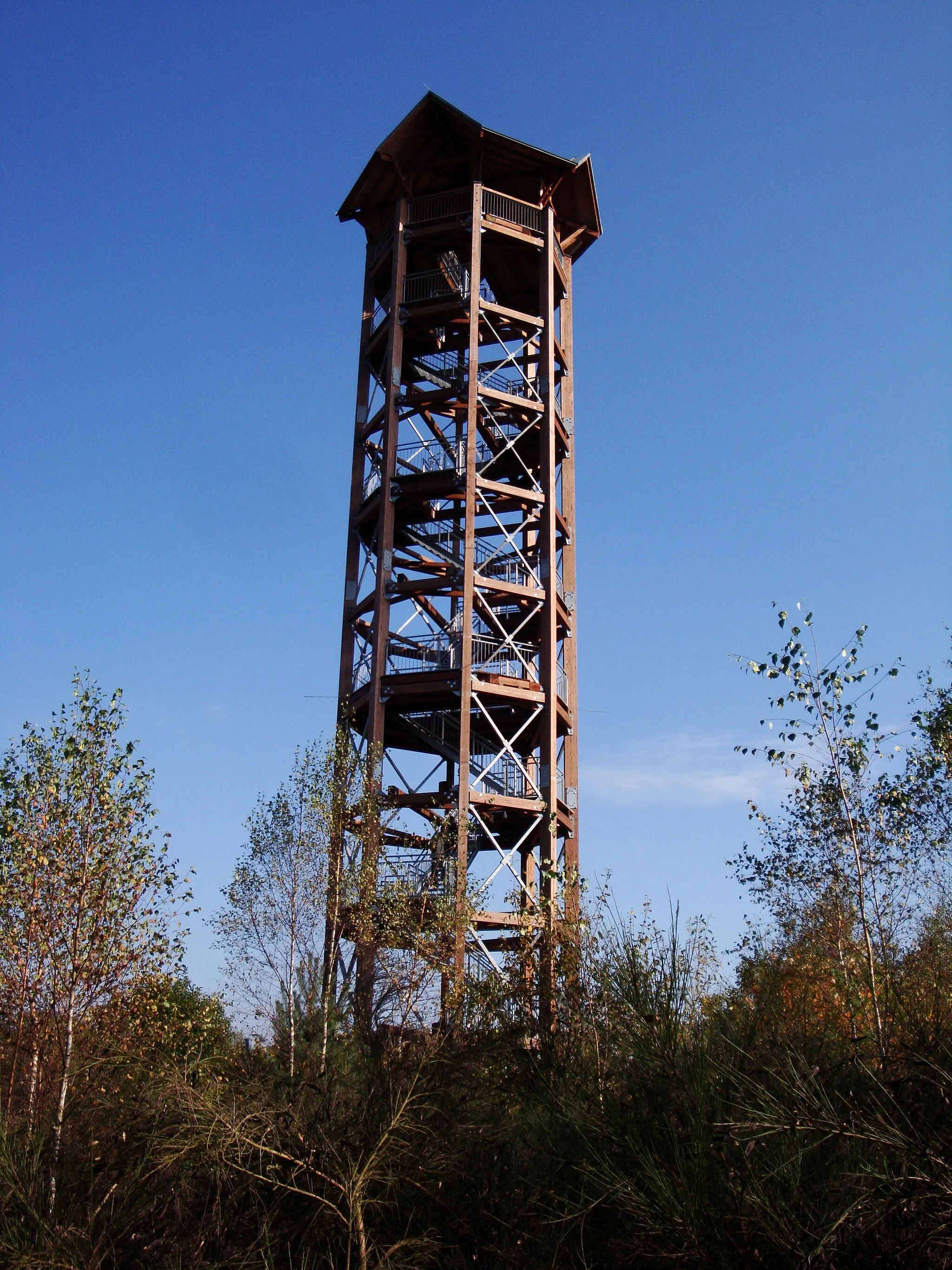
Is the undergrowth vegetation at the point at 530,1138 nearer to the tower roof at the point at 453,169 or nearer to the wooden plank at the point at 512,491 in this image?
the wooden plank at the point at 512,491

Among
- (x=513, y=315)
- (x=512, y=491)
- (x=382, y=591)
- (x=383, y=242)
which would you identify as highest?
(x=383, y=242)

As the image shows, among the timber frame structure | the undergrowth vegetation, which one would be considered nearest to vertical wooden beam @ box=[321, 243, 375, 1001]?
the timber frame structure

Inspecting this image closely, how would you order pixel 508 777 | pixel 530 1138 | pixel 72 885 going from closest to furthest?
pixel 530 1138 → pixel 72 885 → pixel 508 777

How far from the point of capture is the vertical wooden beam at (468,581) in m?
24.9

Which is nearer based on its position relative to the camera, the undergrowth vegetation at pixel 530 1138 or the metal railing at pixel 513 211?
the undergrowth vegetation at pixel 530 1138

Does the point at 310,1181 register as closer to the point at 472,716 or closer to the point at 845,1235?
the point at 845,1235

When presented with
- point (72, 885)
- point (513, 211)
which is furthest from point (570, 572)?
point (72, 885)

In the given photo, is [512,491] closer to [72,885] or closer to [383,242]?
[383,242]

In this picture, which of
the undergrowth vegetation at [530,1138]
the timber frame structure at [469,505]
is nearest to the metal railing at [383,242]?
the timber frame structure at [469,505]

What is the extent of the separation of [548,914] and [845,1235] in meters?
9.92

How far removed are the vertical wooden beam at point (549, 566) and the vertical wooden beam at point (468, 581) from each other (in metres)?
1.92

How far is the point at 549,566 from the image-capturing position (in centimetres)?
3130

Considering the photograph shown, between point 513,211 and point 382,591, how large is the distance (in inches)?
500

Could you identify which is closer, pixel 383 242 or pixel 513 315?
pixel 513 315
